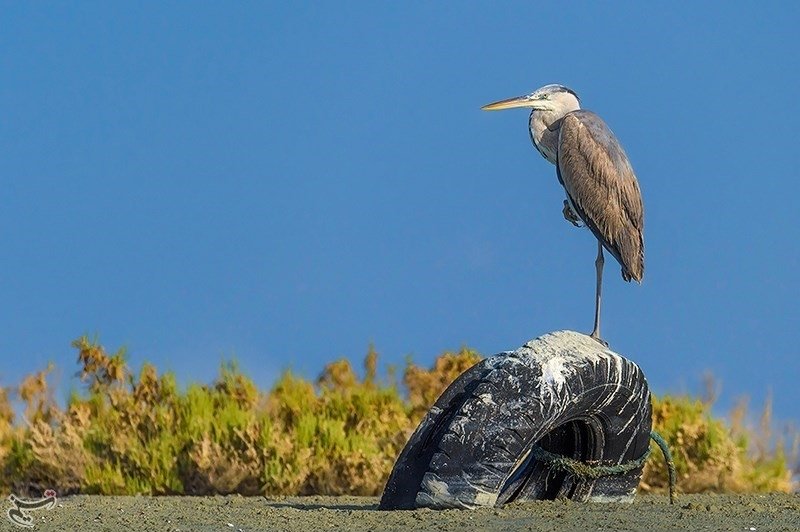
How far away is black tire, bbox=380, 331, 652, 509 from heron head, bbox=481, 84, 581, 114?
262cm

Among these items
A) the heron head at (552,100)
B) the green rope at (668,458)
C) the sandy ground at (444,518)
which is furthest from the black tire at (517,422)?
the heron head at (552,100)

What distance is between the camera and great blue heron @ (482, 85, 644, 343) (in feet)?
26.6

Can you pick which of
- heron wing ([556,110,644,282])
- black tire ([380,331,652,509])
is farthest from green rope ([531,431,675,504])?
heron wing ([556,110,644,282])

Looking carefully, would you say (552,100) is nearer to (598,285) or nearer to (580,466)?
(598,285)

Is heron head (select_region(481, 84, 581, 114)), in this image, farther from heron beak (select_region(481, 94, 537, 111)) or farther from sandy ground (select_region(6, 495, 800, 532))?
sandy ground (select_region(6, 495, 800, 532))

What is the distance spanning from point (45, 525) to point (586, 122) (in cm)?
475

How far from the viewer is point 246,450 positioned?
9.46 metres

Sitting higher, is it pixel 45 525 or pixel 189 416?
pixel 189 416

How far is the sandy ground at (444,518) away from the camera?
5621mm

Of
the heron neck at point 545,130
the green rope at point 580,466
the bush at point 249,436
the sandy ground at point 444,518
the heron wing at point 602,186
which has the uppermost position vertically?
the heron neck at point 545,130

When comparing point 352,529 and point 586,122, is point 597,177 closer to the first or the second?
point 586,122

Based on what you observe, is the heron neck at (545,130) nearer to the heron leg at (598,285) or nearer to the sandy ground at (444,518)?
the heron leg at (598,285)

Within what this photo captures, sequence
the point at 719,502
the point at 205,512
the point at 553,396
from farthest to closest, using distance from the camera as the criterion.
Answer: the point at 719,502
the point at 205,512
the point at 553,396

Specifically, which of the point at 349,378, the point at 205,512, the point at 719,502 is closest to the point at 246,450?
the point at 349,378
